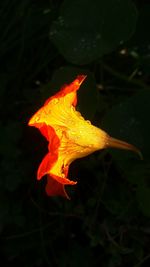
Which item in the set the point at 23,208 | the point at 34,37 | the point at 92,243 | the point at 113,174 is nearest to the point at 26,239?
→ the point at 23,208

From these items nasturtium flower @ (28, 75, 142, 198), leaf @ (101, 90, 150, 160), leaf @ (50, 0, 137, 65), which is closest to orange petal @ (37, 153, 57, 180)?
nasturtium flower @ (28, 75, 142, 198)

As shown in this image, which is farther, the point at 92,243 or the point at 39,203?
the point at 39,203

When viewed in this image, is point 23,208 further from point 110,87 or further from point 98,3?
point 98,3

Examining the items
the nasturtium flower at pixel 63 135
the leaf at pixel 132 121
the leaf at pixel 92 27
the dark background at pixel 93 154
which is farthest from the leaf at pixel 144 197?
the leaf at pixel 92 27

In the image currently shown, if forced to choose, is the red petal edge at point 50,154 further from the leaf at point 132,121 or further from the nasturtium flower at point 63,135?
the leaf at point 132,121

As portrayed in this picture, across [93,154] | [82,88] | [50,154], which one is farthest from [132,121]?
[50,154]

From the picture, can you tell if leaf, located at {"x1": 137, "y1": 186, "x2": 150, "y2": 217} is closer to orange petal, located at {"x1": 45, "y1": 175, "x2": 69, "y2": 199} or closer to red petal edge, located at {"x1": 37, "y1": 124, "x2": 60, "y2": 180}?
orange petal, located at {"x1": 45, "y1": 175, "x2": 69, "y2": 199}

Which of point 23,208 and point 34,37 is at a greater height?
point 34,37
